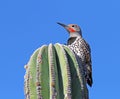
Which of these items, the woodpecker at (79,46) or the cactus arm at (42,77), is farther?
the woodpecker at (79,46)

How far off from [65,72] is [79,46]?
4083 mm

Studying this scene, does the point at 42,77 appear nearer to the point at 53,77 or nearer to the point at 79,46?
the point at 53,77

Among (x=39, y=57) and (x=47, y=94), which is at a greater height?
(x=39, y=57)

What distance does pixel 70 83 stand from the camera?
188 inches

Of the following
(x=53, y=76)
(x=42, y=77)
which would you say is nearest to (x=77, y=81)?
(x=53, y=76)

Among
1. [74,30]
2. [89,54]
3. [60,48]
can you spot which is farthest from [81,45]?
[60,48]

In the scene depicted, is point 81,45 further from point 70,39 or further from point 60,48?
point 60,48

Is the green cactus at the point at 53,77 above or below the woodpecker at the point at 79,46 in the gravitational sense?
below

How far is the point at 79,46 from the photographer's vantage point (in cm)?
888

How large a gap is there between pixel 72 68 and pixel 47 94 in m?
0.45

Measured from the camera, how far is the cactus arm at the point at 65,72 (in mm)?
4727

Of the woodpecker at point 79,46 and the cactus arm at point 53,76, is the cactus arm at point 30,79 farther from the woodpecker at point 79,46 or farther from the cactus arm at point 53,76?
the woodpecker at point 79,46

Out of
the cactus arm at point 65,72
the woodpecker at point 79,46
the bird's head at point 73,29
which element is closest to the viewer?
the cactus arm at point 65,72

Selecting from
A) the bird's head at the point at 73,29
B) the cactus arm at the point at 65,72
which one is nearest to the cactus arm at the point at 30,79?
the cactus arm at the point at 65,72
